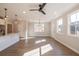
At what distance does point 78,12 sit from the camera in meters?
5.14

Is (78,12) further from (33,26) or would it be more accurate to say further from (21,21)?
(33,26)

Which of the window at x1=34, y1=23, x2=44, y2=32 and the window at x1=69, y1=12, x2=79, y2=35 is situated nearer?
the window at x1=69, y1=12, x2=79, y2=35

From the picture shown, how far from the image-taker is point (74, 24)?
18.5 feet

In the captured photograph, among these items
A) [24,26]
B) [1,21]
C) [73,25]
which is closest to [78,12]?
[73,25]

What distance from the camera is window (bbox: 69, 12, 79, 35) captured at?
209 inches

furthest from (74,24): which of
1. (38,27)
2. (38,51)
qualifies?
(38,27)

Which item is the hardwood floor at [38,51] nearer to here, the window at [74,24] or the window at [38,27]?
the window at [74,24]

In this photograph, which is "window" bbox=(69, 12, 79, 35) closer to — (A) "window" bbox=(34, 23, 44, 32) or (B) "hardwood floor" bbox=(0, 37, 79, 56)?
(B) "hardwood floor" bbox=(0, 37, 79, 56)

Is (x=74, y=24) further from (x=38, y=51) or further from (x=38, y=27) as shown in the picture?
(x=38, y=27)

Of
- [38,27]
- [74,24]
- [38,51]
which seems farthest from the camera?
[38,27]

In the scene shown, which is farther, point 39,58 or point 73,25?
point 73,25

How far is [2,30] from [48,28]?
22.5 feet

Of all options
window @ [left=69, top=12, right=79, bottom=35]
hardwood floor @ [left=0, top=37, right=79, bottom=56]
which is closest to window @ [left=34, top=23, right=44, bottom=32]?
hardwood floor @ [left=0, top=37, right=79, bottom=56]

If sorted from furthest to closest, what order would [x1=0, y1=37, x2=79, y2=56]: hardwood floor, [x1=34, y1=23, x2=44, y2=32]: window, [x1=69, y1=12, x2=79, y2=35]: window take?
[x1=34, y1=23, x2=44, y2=32]: window < [x1=69, y1=12, x2=79, y2=35]: window < [x1=0, y1=37, x2=79, y2=56]: hardwood floor
